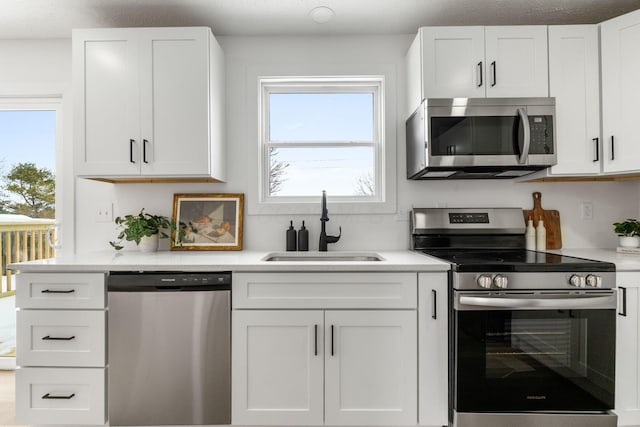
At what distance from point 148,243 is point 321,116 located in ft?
4.63

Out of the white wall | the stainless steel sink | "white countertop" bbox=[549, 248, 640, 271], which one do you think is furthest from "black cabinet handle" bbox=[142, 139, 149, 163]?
"white countertop" bbox=[549, 248, 640, 271]

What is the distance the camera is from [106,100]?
2.17 m

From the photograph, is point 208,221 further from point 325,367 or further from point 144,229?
point 325,367

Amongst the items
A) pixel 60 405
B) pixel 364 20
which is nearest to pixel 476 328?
pixel 364 20

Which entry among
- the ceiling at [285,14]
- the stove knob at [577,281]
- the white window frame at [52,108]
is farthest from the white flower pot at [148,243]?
the stove knob at [577,281]

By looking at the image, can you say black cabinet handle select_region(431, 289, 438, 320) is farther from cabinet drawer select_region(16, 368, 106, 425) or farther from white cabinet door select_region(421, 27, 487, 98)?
cabinet drawer select_region(16, 368, 106, 425)

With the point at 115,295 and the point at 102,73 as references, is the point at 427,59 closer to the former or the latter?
the point at 102,73

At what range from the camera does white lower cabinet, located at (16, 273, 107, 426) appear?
1.85m

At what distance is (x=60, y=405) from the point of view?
1857mm

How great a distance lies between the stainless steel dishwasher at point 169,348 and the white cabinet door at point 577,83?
2.05m

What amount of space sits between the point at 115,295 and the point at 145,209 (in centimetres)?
84

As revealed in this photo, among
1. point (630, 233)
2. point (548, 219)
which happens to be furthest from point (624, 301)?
point (548, 219)

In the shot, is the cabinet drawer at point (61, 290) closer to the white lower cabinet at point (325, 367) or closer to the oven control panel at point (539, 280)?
the white lower cabinet at point (325, 367)

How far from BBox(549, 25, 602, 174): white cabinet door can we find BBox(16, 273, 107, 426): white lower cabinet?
2589 millimetres
